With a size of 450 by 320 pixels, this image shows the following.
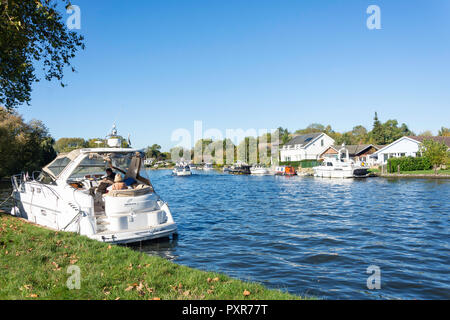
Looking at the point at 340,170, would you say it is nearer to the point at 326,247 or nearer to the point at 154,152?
the point at 326,247

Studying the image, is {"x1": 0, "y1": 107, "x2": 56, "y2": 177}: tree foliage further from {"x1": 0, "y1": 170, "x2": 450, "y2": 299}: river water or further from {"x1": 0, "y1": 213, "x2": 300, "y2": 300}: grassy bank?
{"x1": 0, "y1": 213, "x2": 300, "y2": 300}: grassy bank

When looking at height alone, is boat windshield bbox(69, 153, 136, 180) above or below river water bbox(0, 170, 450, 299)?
above

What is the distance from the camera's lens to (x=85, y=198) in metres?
12.0

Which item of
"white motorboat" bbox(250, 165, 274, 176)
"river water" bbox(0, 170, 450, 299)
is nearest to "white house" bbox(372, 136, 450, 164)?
"white motorboat" bbox(250, 165, 274, 176)

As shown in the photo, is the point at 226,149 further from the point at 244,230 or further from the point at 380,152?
the point at 244,230

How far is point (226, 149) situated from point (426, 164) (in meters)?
82.0

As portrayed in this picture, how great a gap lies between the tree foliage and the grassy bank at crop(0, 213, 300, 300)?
34871 millimetres

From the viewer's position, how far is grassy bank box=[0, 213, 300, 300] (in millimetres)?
6145

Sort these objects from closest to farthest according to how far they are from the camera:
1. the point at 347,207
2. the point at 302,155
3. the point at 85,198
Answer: the point at 85,198
the point at 347,207
the point at 302,155

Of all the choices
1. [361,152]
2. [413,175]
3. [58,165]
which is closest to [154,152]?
[361,152]

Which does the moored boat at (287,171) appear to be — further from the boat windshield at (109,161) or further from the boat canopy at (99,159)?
the boat canopy at (99,159)

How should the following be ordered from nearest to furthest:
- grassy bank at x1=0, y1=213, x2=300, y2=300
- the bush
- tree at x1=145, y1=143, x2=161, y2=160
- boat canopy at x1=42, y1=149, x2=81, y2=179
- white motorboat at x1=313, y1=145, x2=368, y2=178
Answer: grassy bank at x1=0, y1=213, x2=300, y2=300 → boat canopy at x1=42, y1=149, x2=81, y2=179 → white motorboat at x1=313, y1=145, x2=368, y2=178 → the bush → tree at x1=145, y1=143, x2=161, y2=160

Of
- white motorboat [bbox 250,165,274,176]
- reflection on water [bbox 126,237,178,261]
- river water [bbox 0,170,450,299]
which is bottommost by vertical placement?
river water [bbox 0,170,450,299]
